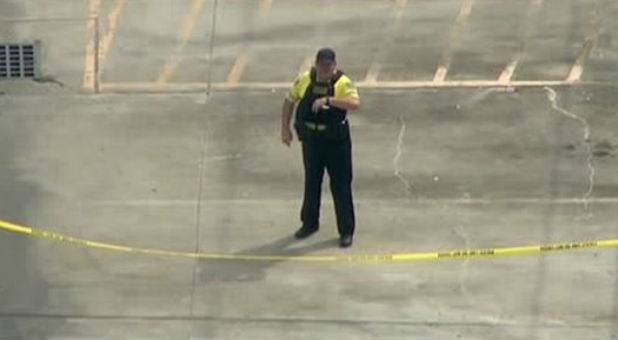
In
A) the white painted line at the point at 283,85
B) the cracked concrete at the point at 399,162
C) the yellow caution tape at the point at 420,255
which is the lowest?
the yellow caution tape at the point at 420,255

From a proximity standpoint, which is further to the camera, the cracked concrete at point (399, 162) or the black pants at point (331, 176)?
the cracked concrete at point (399, 162)

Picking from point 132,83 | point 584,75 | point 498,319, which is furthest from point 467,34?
point 498,319

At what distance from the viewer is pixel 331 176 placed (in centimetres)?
1055

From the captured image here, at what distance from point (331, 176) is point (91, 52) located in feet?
13.3

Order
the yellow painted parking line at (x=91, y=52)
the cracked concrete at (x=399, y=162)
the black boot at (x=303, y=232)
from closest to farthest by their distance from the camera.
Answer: the black boot at (x=303, y=232)
the cracked concrete at (x=399, y=162)
the yellow painted parking line at (x=91, y=52)

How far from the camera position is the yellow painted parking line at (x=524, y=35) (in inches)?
513

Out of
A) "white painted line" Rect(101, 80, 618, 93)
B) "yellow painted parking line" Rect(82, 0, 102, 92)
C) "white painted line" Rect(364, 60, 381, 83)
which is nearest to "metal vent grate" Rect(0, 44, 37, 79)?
"yellow painted parking line" Rect(82, 0, 102, 92)

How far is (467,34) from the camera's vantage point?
44.9ft

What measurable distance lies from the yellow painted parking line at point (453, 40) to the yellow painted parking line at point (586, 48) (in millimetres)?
1134

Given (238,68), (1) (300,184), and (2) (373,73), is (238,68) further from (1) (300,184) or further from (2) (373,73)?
(1) (300,184)

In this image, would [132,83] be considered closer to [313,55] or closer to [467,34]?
[313,55]

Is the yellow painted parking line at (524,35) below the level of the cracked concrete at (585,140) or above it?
above

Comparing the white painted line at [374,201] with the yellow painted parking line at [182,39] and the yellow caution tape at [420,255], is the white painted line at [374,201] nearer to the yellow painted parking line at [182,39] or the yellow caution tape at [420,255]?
the yellow caution tape at [420,255]

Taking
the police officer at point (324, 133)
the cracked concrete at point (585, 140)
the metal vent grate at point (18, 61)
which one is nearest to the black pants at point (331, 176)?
the police officer at point (324, 133)
